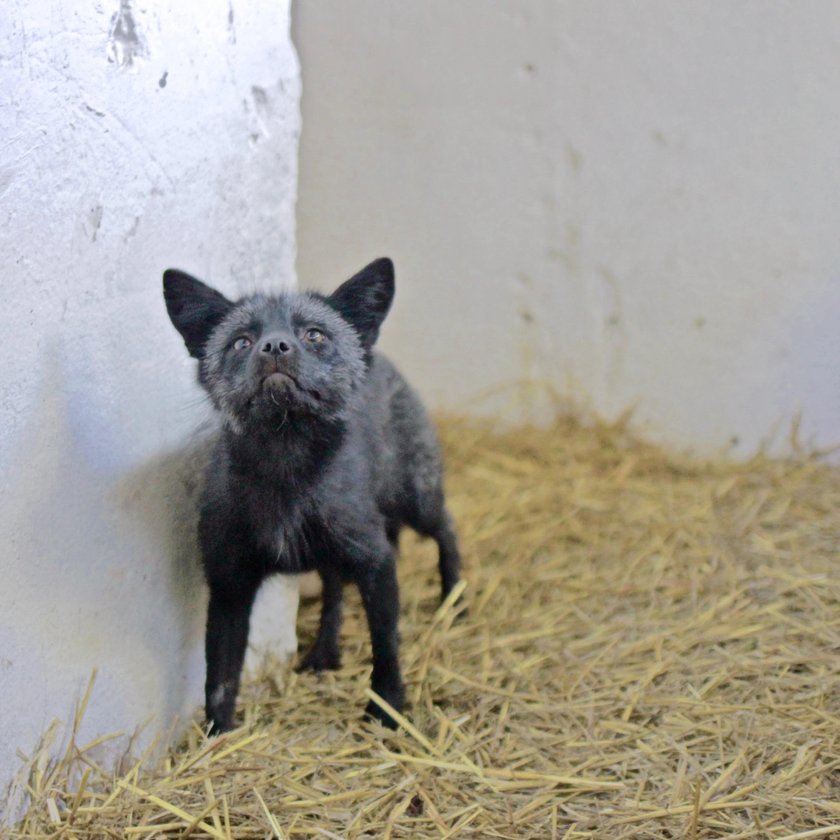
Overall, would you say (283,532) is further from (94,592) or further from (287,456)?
(94,592)

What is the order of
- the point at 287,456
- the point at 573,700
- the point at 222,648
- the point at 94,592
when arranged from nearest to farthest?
the point at 94,592, the point at 287,456, the point at 222,648, the point at 573,700

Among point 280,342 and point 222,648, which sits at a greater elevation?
point 280,342

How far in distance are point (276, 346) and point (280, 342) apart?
0.02m

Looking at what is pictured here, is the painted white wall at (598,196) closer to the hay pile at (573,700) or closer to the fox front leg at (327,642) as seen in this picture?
the hay pile at (573,700)

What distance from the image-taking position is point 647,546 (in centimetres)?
485

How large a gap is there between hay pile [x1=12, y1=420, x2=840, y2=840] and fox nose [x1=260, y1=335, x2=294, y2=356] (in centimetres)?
117

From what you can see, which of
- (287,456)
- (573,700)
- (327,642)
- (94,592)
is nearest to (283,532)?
(287,456)

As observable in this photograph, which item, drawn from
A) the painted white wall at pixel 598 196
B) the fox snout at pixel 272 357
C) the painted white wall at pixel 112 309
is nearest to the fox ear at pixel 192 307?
the painted white wall at pixel 112 309

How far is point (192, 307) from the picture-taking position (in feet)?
10.6

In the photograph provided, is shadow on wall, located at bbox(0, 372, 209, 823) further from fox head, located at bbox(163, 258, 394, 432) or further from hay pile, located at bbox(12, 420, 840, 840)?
fox head, located at bbox(163, 258, 394, 432)

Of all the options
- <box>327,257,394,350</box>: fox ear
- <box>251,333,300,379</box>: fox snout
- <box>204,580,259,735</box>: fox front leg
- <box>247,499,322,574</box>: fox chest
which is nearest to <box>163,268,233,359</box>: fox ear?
<box>251,333,300,379</box>: fox snout

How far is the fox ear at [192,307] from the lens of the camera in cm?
316

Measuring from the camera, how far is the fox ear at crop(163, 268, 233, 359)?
3.16 m

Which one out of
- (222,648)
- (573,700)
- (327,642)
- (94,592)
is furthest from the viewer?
(327,642)
